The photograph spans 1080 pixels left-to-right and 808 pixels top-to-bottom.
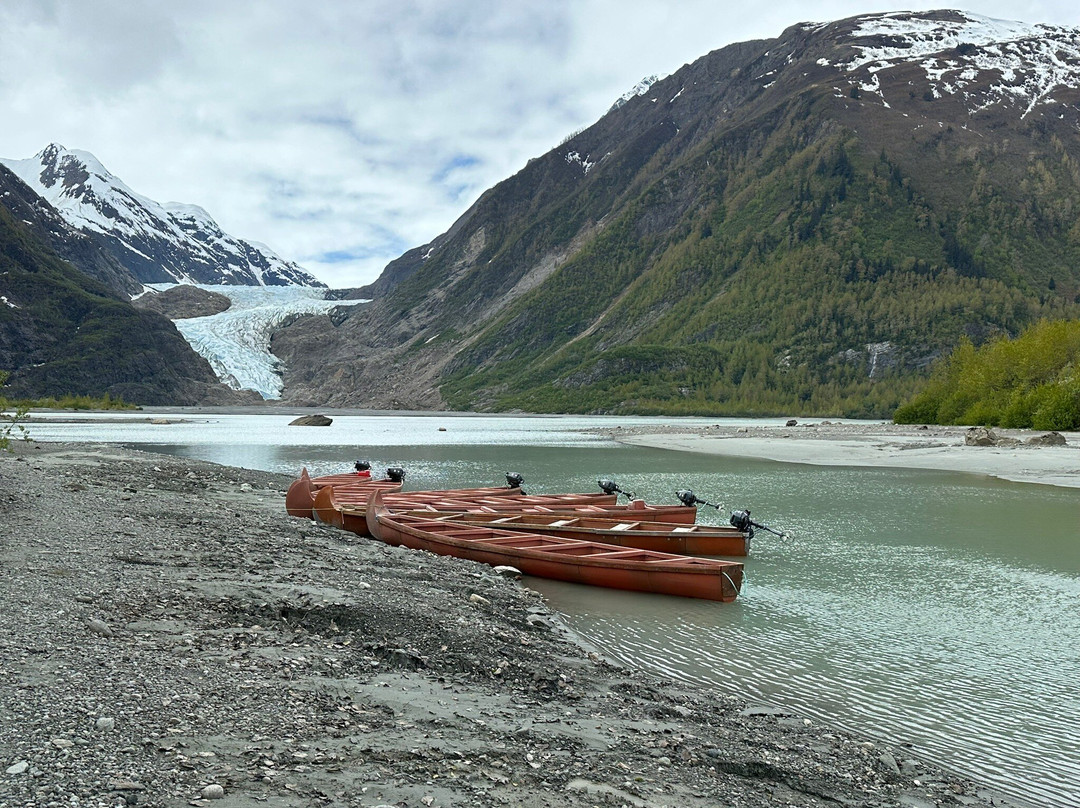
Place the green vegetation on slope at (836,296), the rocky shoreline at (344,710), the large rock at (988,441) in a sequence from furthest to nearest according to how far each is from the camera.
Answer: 1. the green vegetation on slope at (836,296)
2. the large rock at (988,441)
3. the rocky shoreline at (344,710)

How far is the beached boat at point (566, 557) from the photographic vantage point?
15.0m

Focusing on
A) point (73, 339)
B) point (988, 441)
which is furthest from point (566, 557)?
point (73, 339)

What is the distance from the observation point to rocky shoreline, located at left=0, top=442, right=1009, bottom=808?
5.71 metres

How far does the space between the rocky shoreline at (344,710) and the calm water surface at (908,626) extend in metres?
0.92

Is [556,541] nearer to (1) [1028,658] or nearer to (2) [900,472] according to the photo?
(1) [1028,658]

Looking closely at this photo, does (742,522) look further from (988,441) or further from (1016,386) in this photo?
(1016,386)

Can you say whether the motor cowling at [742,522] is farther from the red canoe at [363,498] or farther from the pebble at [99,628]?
the pebble at [99,628]

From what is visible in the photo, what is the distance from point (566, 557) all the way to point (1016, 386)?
7105cm

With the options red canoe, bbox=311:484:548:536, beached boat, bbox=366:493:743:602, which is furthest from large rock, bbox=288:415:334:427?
beached boat, bbox=366:493:743:602

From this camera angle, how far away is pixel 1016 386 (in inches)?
2889

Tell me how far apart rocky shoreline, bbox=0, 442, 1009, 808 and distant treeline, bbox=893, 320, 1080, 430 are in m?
60.7

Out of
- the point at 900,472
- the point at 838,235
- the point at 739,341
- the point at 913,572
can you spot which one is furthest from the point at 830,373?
the point at 913,572

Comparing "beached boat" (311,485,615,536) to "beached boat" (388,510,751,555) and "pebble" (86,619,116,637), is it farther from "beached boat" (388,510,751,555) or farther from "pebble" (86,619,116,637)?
"pebble" (86,619,116,637)

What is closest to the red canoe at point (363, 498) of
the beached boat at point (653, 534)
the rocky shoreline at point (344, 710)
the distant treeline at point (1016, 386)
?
the beached boat at point (653, 534)
